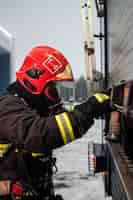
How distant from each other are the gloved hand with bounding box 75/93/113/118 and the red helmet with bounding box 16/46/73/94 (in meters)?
0.26

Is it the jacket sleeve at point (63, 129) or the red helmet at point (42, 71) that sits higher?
the red helmet at point (42, 71)

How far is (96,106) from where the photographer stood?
1.72m

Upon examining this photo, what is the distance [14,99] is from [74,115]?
0.38 metres

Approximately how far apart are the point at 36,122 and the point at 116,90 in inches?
30.2

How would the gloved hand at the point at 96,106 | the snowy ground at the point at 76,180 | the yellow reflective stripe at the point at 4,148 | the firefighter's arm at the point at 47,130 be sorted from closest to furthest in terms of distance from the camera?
the firefighter's arm at the point at 47,130
the gloved hand at the point at 96,106
the yellow reflective stripe at the point at 4,148
the snowy ground at the point at 76,180

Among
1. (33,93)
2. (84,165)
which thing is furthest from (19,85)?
(84,165)

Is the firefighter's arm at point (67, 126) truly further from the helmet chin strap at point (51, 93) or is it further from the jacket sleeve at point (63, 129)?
the helmet chin strap at point (51, 93)

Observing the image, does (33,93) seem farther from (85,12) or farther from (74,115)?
(85,12)

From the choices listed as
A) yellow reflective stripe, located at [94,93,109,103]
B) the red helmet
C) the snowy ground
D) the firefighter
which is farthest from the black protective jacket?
the snowy ground

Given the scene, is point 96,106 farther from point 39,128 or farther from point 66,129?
point 39,128

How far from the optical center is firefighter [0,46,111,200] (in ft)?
5.07

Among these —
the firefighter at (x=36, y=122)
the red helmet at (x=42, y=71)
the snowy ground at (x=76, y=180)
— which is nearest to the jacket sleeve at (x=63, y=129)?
the firefighter at (x=36, y=122)

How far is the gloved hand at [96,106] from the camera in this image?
167 centimetres

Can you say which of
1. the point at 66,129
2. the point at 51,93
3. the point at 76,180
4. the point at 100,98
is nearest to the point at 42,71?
the point at 51,93
